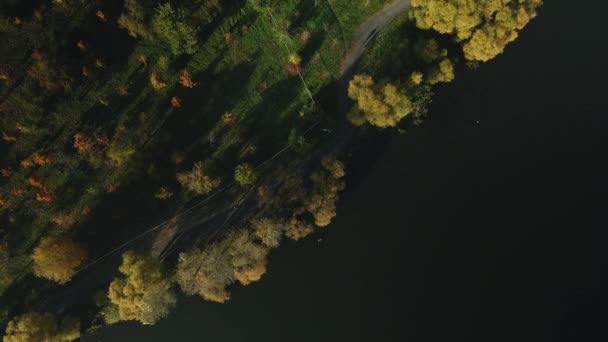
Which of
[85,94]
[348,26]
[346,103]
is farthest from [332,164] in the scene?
[85,94]

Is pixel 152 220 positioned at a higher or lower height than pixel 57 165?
lower

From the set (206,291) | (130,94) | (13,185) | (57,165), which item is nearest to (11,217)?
(13,185)

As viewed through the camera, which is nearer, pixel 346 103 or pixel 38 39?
pixel 38 39

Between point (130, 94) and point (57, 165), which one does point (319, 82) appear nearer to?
point (130, 94)

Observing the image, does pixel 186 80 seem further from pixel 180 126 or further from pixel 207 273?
pixel 207 273

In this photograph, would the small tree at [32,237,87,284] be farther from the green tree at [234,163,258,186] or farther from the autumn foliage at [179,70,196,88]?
the autumn foliage at [179,70,196,88]

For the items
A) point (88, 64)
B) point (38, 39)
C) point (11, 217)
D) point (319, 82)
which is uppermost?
point (38, 39)

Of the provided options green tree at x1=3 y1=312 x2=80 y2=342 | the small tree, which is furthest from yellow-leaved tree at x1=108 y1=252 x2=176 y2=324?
green tree at x1=3 y1=312 x2=80 y2=342

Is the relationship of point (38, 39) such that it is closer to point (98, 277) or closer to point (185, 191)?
point (185, 191)
